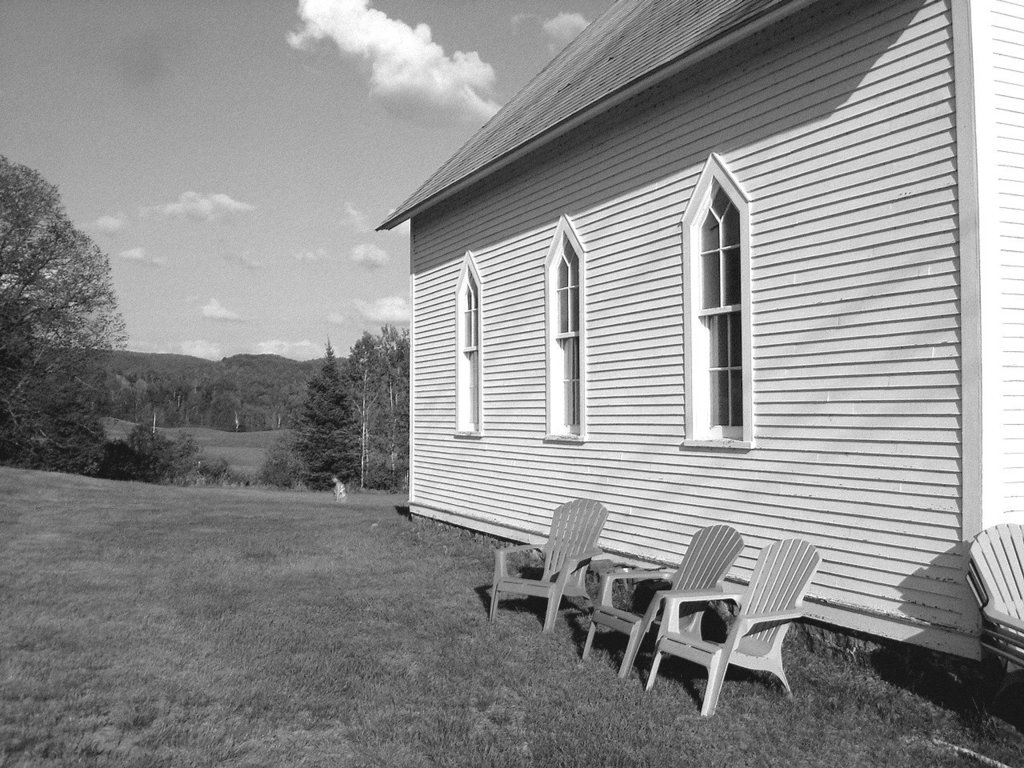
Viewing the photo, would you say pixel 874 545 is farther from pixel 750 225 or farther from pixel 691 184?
pixel 691 184

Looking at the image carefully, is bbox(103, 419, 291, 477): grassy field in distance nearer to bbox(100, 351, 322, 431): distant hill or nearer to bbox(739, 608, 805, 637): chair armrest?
bbox(100, 351, 322, 431): distant hill

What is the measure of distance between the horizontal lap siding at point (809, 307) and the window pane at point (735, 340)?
0.49 meters

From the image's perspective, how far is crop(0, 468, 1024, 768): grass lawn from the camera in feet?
15.4

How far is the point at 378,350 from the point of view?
58.5m

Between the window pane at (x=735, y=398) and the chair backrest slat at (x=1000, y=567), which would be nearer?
the chair backrest slat at (x=1000, y=567)

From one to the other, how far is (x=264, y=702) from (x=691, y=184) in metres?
5.76

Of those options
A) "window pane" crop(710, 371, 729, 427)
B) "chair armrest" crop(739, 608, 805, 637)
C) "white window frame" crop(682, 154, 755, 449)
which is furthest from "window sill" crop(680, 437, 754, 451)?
"chair armrest" crop(739, 608, 805, 637)

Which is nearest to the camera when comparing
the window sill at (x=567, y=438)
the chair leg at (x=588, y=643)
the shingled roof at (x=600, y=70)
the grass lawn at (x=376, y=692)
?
the grass lawn at (x=376, y=692)

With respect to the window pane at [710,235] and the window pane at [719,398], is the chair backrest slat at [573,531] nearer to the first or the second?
the window pane at [719,398]

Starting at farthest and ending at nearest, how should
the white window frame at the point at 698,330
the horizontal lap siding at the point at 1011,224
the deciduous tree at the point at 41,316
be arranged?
the deciduous tree at the point at 41,316, the white window frame at the point at 698,330, the horizontal lap siding at the point at 1011,224

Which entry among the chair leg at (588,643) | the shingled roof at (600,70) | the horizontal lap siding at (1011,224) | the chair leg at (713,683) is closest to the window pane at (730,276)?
the shingled roof at (600,70)

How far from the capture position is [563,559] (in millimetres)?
8180

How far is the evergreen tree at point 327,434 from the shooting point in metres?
52.9

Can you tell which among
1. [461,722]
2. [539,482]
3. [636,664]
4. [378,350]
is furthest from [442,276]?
[378,350]
